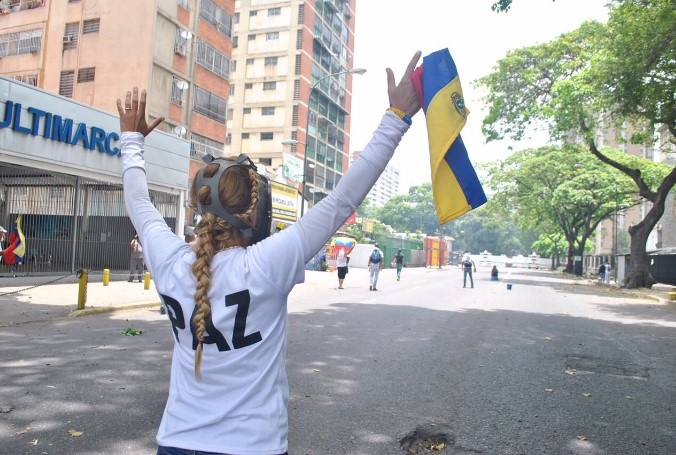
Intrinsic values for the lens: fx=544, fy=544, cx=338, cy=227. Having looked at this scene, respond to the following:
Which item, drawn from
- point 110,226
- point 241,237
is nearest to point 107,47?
point 110,226

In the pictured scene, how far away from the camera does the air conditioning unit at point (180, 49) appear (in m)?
29.3

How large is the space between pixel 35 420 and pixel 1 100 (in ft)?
43.9

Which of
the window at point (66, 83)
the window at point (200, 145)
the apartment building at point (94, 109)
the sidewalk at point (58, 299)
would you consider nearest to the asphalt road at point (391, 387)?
the sidewalk at point (58, 299)

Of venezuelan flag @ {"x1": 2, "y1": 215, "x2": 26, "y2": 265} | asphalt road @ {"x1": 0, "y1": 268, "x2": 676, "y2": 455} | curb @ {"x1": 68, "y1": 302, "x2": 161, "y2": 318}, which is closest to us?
asphalt road @ {"x1": 0, "y1": 268, "x2": 676, "y2": 455}

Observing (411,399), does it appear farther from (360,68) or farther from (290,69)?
(290,69)

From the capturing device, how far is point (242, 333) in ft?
Result: 5.49

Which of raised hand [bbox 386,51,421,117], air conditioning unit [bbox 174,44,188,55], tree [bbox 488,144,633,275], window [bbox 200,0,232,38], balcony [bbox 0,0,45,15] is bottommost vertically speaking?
raised hand [bbox 386,51,421,117]

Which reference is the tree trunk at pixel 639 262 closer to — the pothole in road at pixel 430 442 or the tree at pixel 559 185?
the tree at pixel 559 185

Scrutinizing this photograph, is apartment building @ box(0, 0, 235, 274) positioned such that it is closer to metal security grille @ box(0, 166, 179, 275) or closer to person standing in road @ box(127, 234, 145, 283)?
metal security grille @ box(0, 166, 179, 275)

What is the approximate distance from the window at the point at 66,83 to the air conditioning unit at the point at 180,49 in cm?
559

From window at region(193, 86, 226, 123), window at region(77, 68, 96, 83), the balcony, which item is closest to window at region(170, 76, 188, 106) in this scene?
window at region(193, 86, 226, 123)

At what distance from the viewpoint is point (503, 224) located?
4427 inches

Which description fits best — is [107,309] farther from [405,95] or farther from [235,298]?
[405,95]

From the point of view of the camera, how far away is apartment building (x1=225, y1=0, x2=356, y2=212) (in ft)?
175
